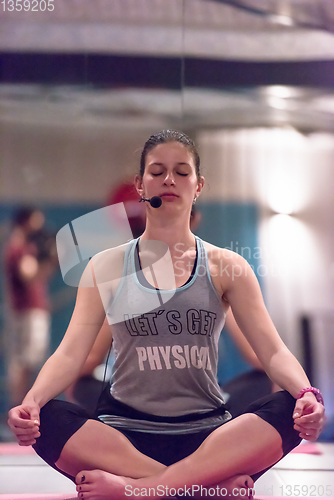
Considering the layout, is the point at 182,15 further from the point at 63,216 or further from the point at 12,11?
the point at 63,216

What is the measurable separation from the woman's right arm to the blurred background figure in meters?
0.14

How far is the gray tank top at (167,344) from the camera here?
101cm

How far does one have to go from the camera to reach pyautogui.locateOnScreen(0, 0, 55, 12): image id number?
3.89 ft

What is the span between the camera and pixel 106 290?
1.07m

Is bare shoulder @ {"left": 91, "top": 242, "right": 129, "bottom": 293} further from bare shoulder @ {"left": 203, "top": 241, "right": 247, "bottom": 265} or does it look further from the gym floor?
the gym floor

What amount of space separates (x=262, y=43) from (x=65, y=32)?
50 centimetres

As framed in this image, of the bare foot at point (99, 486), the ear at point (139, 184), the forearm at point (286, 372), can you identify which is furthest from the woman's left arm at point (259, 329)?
the bare foot at point (99, 486)

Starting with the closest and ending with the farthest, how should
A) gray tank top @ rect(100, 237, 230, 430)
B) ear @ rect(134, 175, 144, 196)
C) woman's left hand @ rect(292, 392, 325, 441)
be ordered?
woman's left hand @ rect(292, 392, 325, 441), gray tank top @ rect(100, 237, 230, 430), ear @ rect(134, 175, 144, 196)

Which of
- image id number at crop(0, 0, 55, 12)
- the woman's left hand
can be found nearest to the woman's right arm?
the woman's left hand

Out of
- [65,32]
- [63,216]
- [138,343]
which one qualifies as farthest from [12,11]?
[138,343]

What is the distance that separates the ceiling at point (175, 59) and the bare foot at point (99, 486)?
777mm
